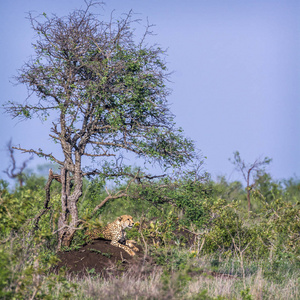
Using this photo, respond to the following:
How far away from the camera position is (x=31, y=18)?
44.7ft

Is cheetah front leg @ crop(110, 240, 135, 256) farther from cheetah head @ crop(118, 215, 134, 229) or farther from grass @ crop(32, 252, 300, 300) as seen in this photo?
grass @ crop(32, 252, 300, 300)

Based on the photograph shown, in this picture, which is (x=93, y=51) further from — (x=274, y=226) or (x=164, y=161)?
(x=274, y=226)

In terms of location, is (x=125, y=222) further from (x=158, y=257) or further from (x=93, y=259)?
(x=158, y=257)

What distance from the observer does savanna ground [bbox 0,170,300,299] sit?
7.70m

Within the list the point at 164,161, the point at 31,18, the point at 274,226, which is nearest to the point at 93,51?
the point at 31,18

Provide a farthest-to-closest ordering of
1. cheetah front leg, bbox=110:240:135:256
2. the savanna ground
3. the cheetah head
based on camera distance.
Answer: the cheetah head, cheetah front leg, bbox=110:240:135:256, the savanna ground

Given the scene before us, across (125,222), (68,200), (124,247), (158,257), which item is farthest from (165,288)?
(68,200)

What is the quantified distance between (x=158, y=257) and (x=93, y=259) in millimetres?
2562

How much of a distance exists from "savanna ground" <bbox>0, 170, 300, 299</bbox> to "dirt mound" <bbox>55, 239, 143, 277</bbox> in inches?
0.9

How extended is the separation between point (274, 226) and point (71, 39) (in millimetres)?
7880

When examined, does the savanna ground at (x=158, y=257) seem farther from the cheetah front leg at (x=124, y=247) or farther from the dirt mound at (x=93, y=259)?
the cheetah front leg at (x=124, y=247)

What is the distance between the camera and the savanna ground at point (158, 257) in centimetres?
770

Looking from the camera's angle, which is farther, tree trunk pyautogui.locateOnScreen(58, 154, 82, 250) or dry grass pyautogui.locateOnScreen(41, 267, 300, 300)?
tree trunk pyautogui.locateOnScreen(58, 154, 82, 250)

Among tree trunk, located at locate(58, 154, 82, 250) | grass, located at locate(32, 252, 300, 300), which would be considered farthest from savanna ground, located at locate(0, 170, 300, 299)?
tree trunk, located at locate(58, 154, 82, 250)
